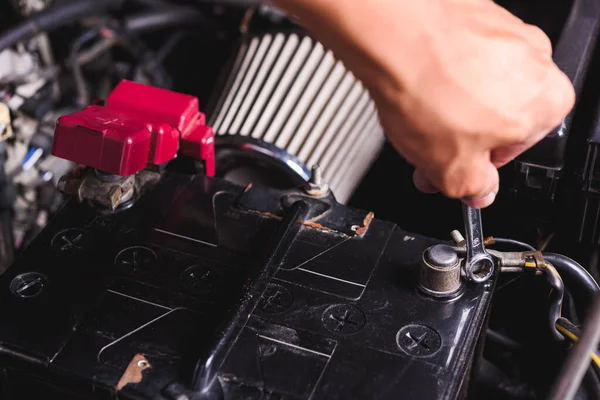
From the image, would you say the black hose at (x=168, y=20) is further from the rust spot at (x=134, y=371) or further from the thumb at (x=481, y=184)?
the thumb at (x=481, y=184)

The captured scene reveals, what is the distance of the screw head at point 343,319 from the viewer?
781mm

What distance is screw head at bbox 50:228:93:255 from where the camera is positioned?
0.90 meters

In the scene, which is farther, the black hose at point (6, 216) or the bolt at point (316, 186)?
the black hose at point (6, 216)

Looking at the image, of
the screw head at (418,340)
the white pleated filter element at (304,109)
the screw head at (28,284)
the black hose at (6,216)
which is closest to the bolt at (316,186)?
the white pleated filter element at (304,109)

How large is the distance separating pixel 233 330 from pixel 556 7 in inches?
30.2

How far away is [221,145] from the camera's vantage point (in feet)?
3.55

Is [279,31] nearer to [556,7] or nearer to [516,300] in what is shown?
[556,7]

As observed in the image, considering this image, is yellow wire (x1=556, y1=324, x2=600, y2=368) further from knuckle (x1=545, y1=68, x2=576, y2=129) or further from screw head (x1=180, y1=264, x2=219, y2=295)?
screw head (x1=180, y1=264, x2=219, y2=295)

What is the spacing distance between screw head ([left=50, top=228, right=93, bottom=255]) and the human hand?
447 millimetres

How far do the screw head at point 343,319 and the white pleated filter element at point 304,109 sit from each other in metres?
0.32

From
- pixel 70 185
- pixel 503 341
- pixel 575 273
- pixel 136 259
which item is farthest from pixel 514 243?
pixel 70 185

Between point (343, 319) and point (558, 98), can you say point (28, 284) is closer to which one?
point (343, 319)

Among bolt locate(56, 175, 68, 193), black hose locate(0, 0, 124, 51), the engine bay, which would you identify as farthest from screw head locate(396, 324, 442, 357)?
black hose locate(0, 0, 124, 51)

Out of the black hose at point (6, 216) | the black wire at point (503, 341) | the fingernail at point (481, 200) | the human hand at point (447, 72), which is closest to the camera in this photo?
the human hand at point (447, 72)
